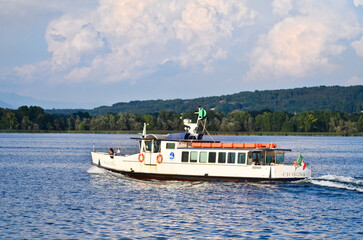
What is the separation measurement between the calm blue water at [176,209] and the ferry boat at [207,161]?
99cm

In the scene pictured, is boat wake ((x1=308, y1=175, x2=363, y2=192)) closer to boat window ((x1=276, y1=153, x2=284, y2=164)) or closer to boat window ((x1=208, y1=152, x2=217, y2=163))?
boat window ((x1=276, y1=153, x2=284, y2=164))

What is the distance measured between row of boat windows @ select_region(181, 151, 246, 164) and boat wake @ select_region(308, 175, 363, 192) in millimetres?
6793

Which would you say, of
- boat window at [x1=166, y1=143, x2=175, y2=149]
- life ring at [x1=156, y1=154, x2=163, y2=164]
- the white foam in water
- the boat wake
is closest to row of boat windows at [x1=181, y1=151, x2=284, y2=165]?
boat window at [x1=166, y1=143, x2=175, y2=149]

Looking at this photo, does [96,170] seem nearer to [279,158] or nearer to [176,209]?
[279,158]

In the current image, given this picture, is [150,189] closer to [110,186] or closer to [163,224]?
[110,186]

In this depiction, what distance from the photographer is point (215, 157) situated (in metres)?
47.1

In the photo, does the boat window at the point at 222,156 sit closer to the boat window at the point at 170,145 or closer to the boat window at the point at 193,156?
the boat window at the point at 193,156

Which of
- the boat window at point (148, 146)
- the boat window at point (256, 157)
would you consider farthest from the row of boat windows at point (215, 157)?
the boat window at point (148, 146)

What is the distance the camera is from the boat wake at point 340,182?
45.1 metres

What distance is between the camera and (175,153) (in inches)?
1908

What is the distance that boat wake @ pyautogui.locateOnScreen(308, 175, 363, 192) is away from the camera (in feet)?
148

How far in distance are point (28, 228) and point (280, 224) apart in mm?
14631

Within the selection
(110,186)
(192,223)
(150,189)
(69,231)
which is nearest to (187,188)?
(150,189)

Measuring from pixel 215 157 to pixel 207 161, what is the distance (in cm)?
84
